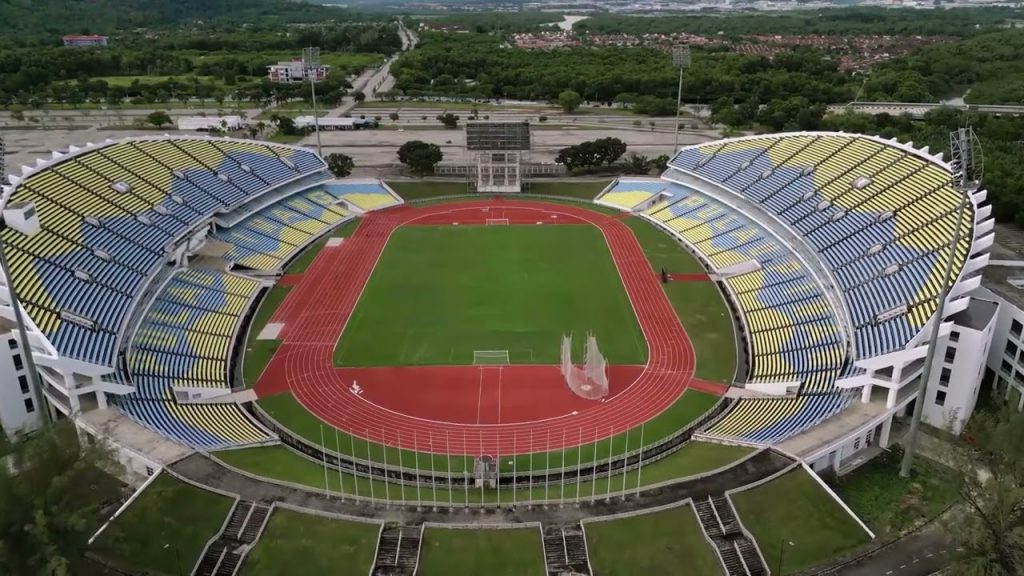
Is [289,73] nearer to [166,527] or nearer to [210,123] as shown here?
[210,123]

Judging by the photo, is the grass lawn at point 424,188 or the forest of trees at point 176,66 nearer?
the grass lawn at point 424,188

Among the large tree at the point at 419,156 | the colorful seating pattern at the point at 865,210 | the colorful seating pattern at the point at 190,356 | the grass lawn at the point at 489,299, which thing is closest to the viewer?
the colorful seating pattern at the point at 190,356

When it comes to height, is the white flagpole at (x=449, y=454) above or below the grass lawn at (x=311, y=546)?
below

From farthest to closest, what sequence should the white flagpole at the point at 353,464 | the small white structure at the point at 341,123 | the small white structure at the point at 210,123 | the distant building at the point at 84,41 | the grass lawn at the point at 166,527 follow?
1. the distant building at the point at 84,41
2. the small white structure at the point at 341,123
3. the small white structure at the point at 210,123
4. the white flagpole at the point at 353,464
5. the grass lawn at the point at 166,527

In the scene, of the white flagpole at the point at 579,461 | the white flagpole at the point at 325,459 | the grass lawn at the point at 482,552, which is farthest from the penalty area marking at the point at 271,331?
the grass lawn at the point at 482,552

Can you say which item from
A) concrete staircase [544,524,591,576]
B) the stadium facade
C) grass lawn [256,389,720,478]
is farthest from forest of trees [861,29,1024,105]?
concrete staircase [544,524,591,576]

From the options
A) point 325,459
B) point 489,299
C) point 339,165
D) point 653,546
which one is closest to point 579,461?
point 653,546

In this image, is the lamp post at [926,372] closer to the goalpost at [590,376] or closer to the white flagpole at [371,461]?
the goalpost at [590,376]

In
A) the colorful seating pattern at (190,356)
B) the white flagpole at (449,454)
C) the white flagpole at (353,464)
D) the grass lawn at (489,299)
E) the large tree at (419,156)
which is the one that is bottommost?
the white flagpole at (449,454)
